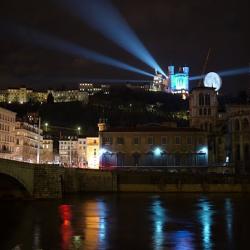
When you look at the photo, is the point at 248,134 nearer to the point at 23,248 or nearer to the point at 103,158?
the point at 103,158

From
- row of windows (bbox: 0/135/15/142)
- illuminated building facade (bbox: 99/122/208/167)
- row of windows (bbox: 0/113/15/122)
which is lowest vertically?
illuminated building facade (bbox: 99/122/208/167)

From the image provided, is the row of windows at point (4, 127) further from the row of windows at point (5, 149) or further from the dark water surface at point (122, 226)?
the dark water surface at point (122, 226)

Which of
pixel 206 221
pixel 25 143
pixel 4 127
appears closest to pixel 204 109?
pixel 25 143

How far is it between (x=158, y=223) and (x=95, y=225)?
19.3ft

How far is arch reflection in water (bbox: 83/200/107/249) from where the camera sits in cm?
3579

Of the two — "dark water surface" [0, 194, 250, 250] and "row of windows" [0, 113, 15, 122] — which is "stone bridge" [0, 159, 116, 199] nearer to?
"dark water surface" [0, 194, 250, 250]

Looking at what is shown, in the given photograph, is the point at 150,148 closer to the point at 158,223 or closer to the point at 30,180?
Answer: the point at 30,180

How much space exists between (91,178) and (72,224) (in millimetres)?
45962

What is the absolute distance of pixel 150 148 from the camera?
364 feet

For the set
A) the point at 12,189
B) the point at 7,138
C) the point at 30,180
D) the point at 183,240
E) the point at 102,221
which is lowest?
the point at 183,240

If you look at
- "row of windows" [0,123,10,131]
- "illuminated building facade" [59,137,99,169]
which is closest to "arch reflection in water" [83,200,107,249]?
"row of windows" [0,123,10,131]

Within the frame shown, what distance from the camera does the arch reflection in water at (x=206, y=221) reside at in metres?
36.5

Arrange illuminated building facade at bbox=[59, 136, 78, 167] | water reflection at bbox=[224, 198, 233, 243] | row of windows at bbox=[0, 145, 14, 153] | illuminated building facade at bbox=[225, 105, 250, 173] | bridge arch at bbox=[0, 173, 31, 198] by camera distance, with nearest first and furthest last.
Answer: water reflection at bbox=[224, 198, 233, 243]
bridge arch at bbox=[0, 173, 31, 198]
row of windows at bbox=[0, 145, 14, 153]
illuminated building facade at bbox=[225, 105, 250, 173]
illuminated building facade at bbox=[59, 136, 78, 167]

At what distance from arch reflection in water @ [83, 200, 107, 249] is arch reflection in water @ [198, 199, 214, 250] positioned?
7.23m
